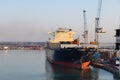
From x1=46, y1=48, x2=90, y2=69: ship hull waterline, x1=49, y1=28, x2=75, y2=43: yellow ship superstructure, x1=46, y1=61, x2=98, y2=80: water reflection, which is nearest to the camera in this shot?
x1=46, y1=61, x2=98, y2=80: water reflection

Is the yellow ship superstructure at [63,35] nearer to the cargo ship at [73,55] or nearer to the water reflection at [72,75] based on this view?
the cargo ship at [73,55]

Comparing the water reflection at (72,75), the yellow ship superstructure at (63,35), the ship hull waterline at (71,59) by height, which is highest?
the yellow ship superstructure at (63,35)

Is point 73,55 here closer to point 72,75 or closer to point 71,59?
point 71,59

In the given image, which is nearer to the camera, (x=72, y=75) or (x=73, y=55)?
(x=72, y=75)

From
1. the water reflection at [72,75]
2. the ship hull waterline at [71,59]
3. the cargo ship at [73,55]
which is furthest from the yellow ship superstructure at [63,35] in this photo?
the water reflection at [72,75]

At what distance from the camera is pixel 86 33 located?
81938mm

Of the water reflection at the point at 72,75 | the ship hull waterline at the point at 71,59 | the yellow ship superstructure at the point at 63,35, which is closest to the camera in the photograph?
the water reflection at the point at 72,75

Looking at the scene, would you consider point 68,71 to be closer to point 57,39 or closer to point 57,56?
point 57,56

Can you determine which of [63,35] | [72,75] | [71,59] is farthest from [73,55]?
[63,35]

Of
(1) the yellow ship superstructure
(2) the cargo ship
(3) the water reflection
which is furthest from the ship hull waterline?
(1) the yellow ship superstructure

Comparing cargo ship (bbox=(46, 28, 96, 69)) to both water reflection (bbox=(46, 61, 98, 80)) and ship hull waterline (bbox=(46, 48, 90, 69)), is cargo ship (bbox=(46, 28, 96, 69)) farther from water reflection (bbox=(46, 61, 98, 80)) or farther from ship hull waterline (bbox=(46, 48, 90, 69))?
water reflection (bbox=(46, 61, 98, 80))

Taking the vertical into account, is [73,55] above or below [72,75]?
above

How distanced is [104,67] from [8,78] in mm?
17516

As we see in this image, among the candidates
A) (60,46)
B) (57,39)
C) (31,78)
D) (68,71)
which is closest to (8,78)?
(31,78)
